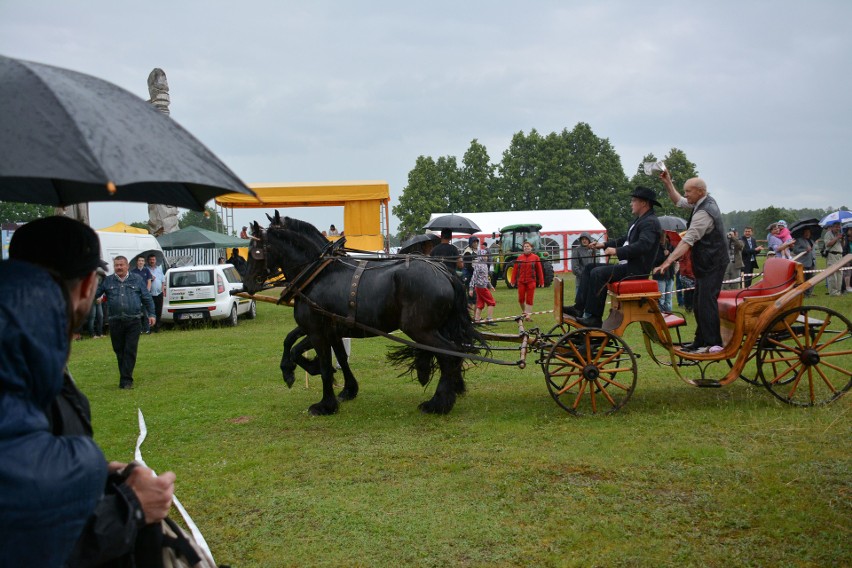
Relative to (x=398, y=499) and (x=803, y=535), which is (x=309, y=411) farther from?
(x=803, y=535)

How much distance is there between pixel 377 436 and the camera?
22.3ft

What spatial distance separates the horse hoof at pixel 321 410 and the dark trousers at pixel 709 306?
4.02 m

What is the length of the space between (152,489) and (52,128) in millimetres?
1000

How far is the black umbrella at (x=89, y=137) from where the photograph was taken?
1664 millimetres

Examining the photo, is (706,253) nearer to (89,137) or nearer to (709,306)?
(709,306)

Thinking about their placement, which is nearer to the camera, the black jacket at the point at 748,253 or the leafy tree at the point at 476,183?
the black jacket at the point at 748,253

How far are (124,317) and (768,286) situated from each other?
8393 mm

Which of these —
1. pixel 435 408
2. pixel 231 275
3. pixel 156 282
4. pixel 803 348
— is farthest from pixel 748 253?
pixel 156 282

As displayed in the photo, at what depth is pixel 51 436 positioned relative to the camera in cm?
168

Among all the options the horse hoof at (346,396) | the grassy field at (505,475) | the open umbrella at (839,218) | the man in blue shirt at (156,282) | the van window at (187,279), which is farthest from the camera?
the open umbrella at (839,218)

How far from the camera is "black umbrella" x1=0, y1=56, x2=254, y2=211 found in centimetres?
166

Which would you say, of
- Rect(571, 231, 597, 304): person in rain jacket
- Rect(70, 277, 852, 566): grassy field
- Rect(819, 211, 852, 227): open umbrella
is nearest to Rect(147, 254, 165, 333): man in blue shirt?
Rect(70, 277, 852, 566): grassy field

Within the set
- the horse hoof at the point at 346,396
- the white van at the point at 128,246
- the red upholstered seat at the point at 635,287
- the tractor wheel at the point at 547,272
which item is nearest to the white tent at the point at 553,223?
the tractor wheel at the point at 547,272

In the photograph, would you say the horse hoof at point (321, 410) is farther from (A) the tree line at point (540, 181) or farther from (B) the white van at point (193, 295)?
(A) the tree line at point (540, 181)
